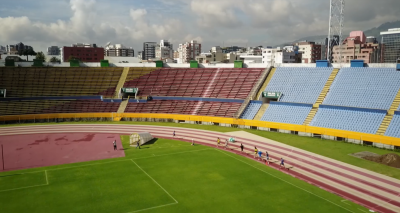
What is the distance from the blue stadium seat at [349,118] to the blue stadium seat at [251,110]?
10.9 metres

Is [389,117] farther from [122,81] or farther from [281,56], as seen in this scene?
[281,56]

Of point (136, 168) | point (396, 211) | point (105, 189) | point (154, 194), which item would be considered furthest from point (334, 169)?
point (105, 189)

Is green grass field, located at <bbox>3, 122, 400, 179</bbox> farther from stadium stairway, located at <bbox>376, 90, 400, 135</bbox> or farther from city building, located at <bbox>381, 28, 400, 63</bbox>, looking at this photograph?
city building, located at <bbox>381, 28, 400, 63</bbox>

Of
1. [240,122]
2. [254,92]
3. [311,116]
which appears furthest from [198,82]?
[311,116]

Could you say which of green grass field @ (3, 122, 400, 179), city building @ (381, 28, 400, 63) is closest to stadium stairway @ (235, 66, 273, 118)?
green grass field @ (3, 122, 400, 179)

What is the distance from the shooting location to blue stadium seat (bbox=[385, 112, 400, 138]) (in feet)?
125

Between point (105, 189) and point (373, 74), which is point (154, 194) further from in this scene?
point (373, 74)

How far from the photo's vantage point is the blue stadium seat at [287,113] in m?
48.4

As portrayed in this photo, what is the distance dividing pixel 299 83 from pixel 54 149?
43.6m

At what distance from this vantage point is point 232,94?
198 ft

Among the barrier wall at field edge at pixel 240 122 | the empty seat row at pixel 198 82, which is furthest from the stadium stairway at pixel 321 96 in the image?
the empty seat row at pixel 198 82

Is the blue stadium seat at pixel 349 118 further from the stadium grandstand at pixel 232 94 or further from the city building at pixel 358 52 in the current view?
the city building at pixel 358 52

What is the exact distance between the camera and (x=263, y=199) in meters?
22.8

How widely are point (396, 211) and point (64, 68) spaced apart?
73.2 metres
